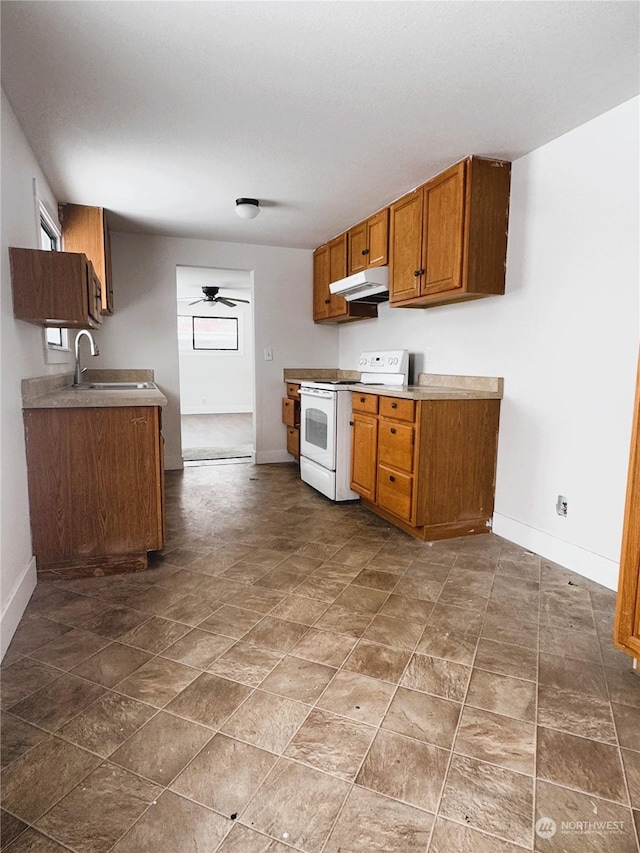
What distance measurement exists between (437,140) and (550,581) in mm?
2332

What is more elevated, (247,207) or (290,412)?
(247,207)

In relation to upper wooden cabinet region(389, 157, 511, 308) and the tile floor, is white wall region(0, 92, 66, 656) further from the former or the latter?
upper wooden cabinet region(389, 157, 511, 308)

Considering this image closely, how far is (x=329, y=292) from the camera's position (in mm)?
4762

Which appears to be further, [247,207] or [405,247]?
[247,207]

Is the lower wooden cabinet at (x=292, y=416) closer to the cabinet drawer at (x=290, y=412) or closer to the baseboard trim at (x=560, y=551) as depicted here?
the cabinet drawer at (x=290, y=412)

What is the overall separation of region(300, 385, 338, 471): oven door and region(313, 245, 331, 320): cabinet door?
1.15 metres

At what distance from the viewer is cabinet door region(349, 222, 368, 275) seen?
402 cm

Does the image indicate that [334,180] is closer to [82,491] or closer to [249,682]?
[82,491]

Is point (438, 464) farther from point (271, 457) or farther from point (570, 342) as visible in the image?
point (271, 457)

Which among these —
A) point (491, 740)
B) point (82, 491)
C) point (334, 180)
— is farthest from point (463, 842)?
point (334, 180)

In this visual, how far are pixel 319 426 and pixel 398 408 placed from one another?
101cm

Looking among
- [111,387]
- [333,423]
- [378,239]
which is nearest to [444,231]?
[378,239]

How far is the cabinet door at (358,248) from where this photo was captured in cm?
402

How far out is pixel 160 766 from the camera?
1.26 m
